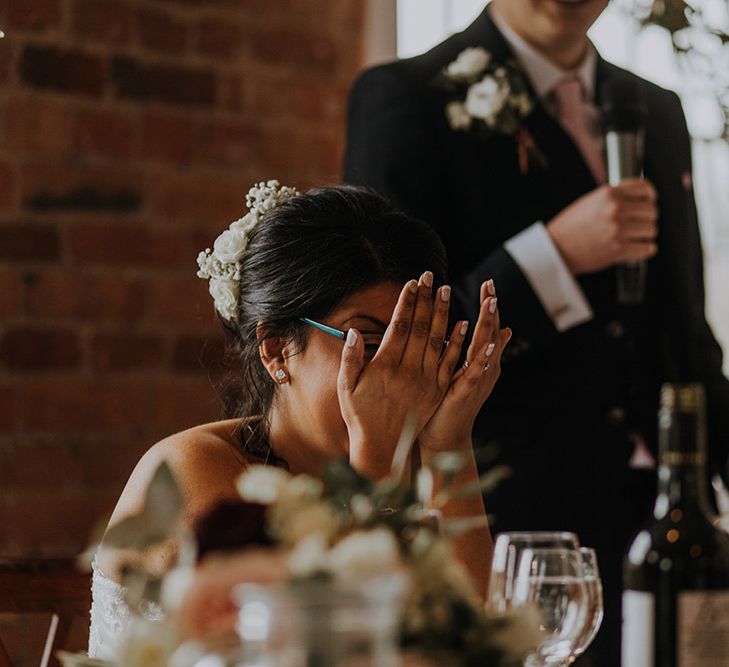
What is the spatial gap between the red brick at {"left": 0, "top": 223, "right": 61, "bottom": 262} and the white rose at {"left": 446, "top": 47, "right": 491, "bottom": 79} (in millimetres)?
876

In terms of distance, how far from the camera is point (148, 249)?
271 centimetres

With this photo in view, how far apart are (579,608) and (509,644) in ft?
1.27

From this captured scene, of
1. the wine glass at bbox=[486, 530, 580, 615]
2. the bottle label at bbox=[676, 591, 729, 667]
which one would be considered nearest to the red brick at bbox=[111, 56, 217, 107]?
the wine glass at bbox=[486, 530, 580, 615]

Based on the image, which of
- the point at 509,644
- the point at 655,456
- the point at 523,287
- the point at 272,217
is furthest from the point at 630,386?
the point at 509,644

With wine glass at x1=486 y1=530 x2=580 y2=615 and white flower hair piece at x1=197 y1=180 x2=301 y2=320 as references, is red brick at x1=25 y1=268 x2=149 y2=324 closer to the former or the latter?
white flower hair piece at x1=197 y1=180 x2=301 y2=320

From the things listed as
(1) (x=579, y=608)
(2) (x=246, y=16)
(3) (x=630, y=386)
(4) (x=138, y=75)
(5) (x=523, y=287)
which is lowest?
(1) (x=579, y=608)

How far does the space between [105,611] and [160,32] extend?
4.77ft

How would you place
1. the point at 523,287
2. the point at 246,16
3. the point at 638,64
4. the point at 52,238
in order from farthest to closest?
the point at 638,64 → the point at 246,16 → the point at 52,238 → the point at 523,287

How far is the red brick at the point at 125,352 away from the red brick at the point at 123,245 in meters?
0.16

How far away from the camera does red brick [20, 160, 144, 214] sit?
2580 millimetres

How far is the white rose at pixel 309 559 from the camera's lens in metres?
0.62

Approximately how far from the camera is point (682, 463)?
954 millimetres

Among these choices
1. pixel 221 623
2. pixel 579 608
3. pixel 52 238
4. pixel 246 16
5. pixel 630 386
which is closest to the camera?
pixel 221 623

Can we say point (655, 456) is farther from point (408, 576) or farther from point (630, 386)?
point (408, 576)
